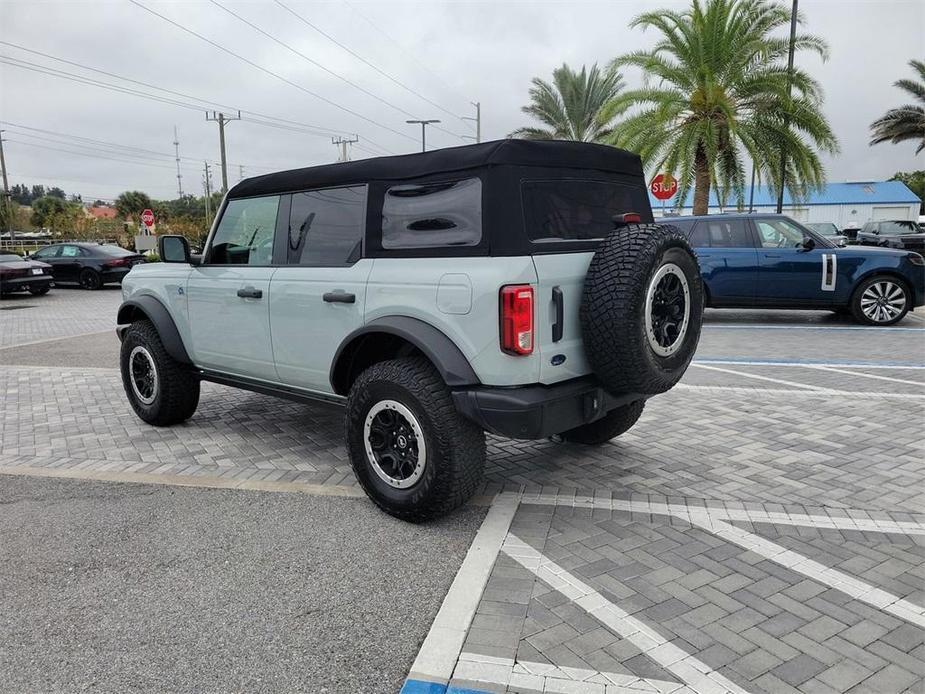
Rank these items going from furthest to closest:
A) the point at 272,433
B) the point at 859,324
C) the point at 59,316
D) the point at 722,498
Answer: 1. the point at 59,316
2. the point at 859,324
3. the point at 272,433
4. the point at 722,498

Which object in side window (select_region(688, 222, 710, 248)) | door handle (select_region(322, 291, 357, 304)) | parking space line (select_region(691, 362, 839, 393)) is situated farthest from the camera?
side window (select_region(688, 222, 710, 248))

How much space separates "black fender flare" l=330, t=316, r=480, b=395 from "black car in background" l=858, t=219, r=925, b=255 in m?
23.2

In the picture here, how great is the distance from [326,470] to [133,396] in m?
2.30

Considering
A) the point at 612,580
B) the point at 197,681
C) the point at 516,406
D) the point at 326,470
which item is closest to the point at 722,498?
the point at 612,580

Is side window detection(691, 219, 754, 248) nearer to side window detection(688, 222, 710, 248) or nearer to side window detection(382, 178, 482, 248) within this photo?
side window detection(688, 222, 710, 248)

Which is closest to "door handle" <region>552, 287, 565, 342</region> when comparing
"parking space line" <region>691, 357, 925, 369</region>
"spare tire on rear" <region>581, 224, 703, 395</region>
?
"spare tire on rear" <region>581, 224, 703, 395</region>

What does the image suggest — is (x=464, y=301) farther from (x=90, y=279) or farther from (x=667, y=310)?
(x=90, y=279)

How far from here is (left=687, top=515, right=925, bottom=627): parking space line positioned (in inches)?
114

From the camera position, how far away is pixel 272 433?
5625 millimetres

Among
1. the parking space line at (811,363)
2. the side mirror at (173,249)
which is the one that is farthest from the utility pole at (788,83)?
the side mirror at (173,249)

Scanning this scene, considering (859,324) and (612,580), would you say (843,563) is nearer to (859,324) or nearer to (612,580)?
(612,580)

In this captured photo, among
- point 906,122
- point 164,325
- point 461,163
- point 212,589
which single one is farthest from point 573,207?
point 906,122

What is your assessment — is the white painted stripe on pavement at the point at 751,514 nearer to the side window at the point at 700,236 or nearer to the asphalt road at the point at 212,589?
the asphalt road at the point at 212,589

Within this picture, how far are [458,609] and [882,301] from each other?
1027 cm
